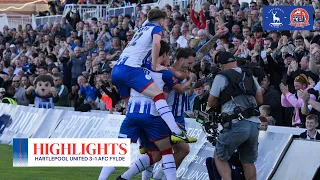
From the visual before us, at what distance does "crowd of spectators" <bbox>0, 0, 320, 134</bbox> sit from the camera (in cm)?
1584

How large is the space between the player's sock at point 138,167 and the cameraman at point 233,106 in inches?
40.7

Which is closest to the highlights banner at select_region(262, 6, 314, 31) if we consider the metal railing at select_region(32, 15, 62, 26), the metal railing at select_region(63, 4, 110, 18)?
the metal railing at select_region(63, 4, 110, 18)

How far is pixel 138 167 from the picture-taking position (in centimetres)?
1162

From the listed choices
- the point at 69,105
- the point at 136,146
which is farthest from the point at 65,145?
the point at 69,105

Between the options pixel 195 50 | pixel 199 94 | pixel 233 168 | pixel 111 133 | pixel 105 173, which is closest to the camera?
pixel 105 173

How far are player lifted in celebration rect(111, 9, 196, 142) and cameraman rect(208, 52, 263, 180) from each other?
1.79 feet

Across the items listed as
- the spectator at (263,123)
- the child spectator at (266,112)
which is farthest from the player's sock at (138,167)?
the child spectator at (266,112)

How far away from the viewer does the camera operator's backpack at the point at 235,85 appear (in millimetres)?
10984

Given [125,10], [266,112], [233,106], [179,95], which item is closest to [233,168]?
[233,106]

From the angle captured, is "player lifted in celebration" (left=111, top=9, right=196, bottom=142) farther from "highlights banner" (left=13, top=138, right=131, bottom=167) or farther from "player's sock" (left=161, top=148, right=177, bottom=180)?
"highlights banner" (left=13, top=138, right=131, bottom=167)

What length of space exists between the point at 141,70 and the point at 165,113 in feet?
2.28

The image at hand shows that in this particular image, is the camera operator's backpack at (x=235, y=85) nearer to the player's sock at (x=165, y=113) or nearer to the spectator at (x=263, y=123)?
the player's sock at (x=165, y=113)

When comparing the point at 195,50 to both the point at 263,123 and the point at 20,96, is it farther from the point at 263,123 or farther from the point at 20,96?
the point at 20,96

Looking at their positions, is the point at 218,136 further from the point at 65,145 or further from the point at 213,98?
the point at 65,145
